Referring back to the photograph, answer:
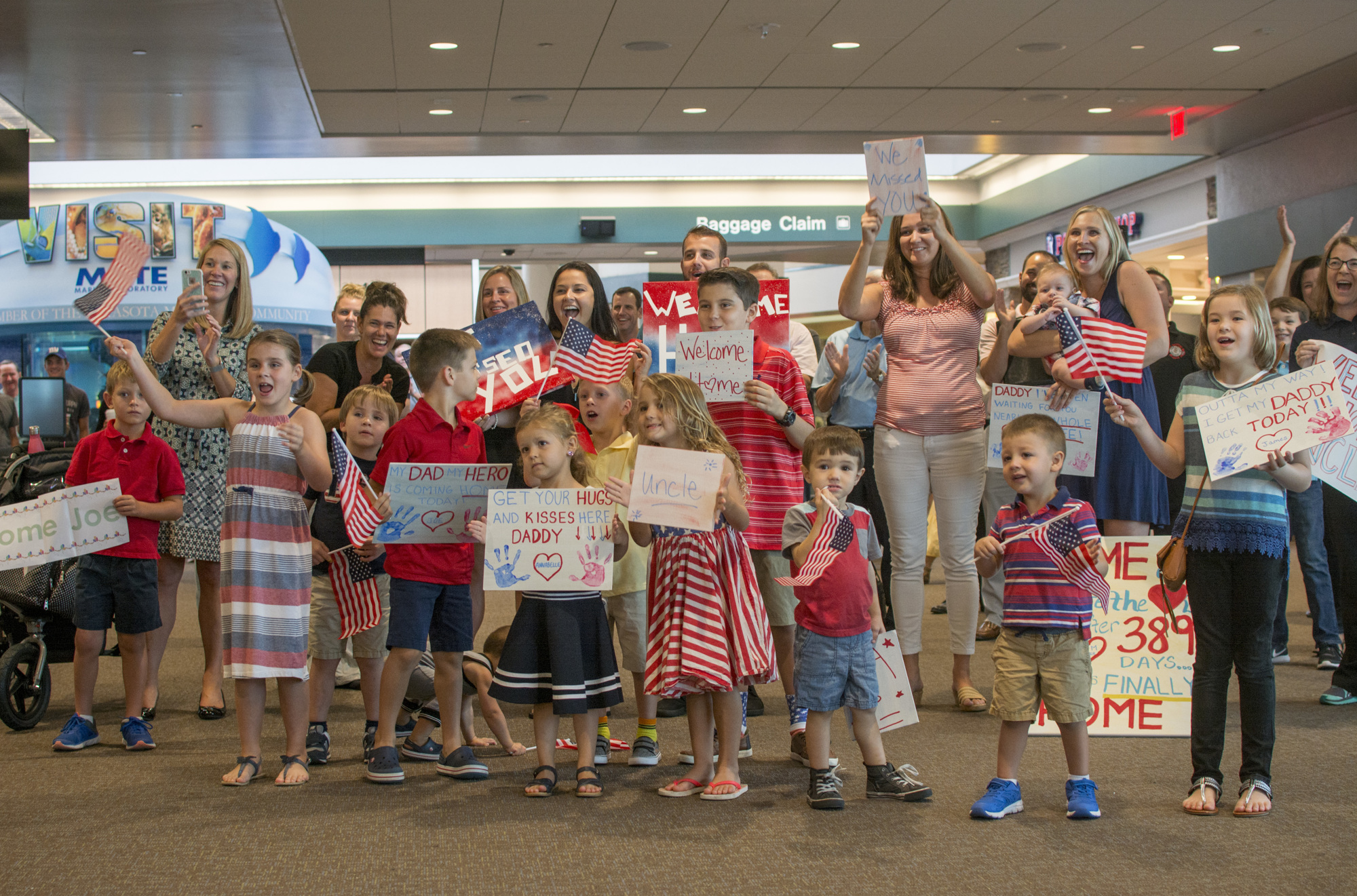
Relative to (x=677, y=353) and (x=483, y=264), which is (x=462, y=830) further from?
(x=483, y=264)

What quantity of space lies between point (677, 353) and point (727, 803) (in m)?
1.32

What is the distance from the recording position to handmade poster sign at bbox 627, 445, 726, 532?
3.05 meters

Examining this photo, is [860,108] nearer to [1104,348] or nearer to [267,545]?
[1104,348]

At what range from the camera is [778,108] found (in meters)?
9.22

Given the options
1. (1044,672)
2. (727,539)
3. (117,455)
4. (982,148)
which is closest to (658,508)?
(727,539)

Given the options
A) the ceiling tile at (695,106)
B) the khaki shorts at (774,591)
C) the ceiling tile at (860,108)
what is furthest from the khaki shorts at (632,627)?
the ceiling tile at (860,108)

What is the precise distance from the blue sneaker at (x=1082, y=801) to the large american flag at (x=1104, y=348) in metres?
1.13

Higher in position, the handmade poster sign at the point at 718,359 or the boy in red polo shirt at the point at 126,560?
the handmade poster sign at the point at 718,359

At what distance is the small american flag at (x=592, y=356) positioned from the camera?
3680 millimetres

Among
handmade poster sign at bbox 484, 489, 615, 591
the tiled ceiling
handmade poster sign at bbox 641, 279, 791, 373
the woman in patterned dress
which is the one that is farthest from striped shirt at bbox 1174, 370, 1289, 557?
the tiled ceiling

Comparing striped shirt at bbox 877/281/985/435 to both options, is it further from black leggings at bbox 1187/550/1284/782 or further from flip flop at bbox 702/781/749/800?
flip flop at bbox 702/781/749/800

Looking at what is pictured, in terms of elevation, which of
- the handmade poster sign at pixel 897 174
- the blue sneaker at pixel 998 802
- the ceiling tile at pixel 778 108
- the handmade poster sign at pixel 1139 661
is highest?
the ceiling tile at pixel 778 108

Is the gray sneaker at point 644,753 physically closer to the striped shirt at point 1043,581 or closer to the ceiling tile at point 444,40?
the striped shirt at point 1043,581

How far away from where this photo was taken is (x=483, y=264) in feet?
53.3
